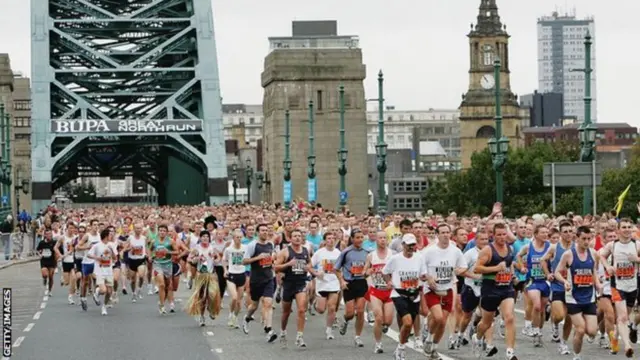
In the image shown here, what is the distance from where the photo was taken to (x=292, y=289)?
2422cm

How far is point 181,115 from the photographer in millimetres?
110062


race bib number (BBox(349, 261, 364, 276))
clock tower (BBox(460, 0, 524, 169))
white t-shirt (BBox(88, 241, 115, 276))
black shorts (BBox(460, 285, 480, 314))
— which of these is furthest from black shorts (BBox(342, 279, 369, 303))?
clock tower (BBox(460, 0, 524, 169))

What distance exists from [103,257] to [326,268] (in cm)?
799

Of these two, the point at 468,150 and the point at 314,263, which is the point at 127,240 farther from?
the point at 468,150

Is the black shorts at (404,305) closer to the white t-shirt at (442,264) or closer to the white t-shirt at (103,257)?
the white t-shirt at (442,264)

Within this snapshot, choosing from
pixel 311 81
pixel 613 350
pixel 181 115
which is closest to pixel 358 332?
pixel 613 350

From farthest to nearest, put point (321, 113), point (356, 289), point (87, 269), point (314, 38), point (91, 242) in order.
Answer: point (314, 38) → point (321, 113) → point (91, 242) → point (87, 269) → point (356, 289)

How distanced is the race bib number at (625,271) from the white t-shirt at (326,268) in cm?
435

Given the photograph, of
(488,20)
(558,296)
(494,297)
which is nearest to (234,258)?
(558,296)

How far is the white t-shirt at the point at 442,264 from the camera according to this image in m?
21.1

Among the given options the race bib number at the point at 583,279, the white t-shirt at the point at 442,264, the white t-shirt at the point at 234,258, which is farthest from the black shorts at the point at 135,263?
the race bib number at the point at 583,279

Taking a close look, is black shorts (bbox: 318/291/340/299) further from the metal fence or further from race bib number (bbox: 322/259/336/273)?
the metal fence

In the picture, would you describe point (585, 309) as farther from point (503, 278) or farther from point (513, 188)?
point (513, 188)

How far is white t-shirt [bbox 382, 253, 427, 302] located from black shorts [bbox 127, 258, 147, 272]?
13.5 meters
